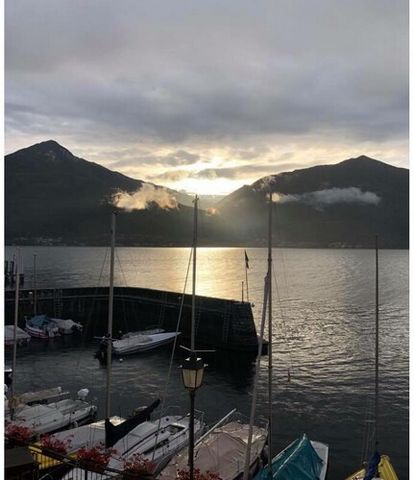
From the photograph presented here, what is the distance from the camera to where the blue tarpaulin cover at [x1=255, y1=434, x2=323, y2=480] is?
16.4 m

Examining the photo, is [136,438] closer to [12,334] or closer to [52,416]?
[52,416]

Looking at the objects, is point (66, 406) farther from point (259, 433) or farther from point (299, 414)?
point (299, 414)

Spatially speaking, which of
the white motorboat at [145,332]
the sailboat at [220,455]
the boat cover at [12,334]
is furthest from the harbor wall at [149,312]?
the sailboat at [220,455]

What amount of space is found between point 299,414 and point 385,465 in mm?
11453

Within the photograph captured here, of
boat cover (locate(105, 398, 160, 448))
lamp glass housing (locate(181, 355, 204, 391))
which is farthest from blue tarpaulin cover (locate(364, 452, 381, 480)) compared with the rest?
lamp glass housing (locate(181, 355, 204, 391))

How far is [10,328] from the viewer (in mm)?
49156

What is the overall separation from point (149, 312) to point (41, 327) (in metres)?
12.6

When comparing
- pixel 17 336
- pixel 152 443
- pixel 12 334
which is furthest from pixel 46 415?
pixel 17 336

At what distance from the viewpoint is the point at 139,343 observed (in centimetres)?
4669

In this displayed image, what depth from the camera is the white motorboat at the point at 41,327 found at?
5116 cm

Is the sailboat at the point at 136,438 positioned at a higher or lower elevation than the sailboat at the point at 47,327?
higher

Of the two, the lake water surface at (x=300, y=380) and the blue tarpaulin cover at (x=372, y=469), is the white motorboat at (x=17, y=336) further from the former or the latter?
the blue tarpaulin cover at (x=372, y=469)

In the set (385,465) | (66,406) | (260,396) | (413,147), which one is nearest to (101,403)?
(66,406)

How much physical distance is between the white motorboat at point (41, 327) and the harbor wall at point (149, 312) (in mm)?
3408
